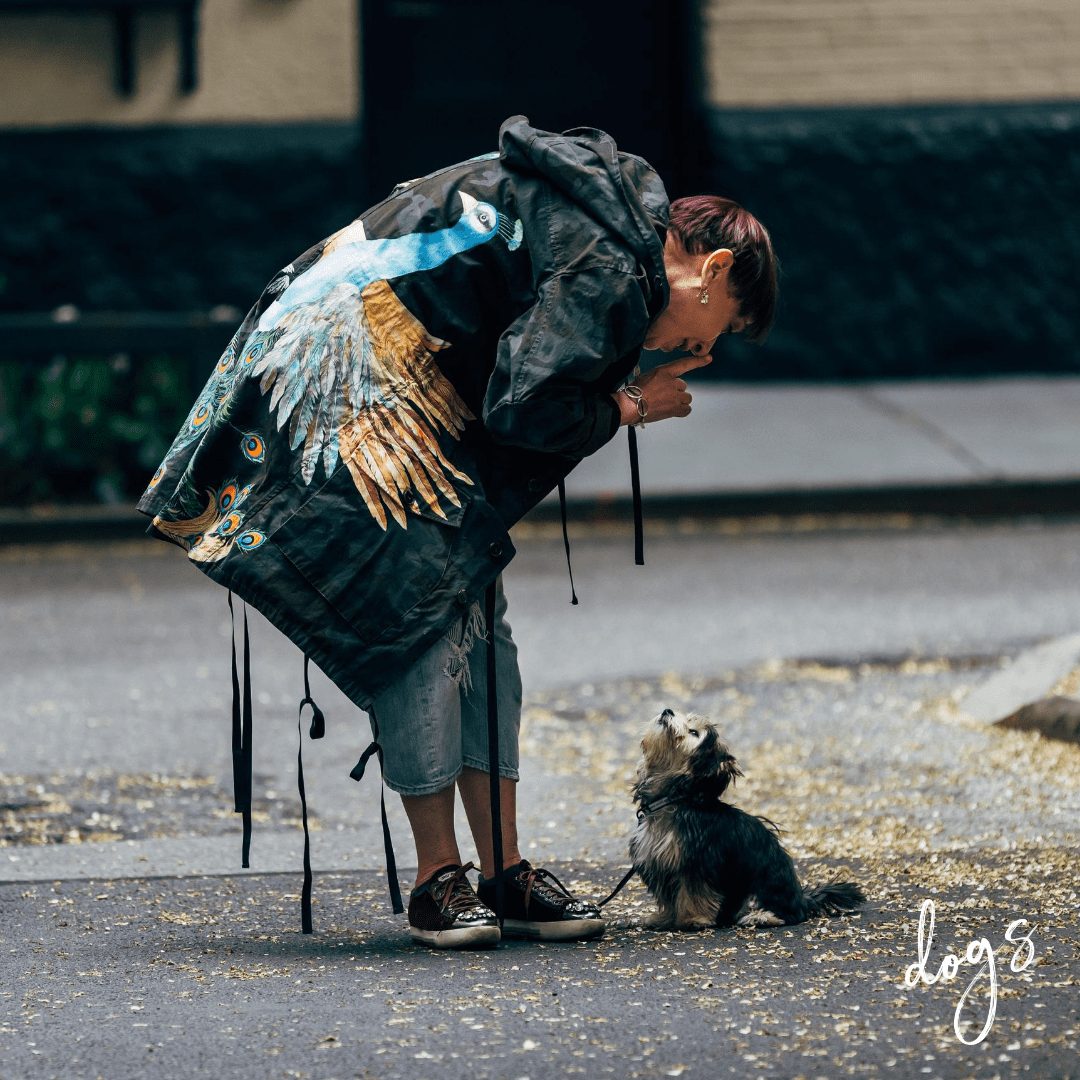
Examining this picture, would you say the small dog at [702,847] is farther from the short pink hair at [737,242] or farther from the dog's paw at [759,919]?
the short pink hair at [737,242]

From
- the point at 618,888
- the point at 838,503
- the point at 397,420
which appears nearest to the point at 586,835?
the point at 618,888

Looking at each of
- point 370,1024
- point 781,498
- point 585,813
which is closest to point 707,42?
point 781,498

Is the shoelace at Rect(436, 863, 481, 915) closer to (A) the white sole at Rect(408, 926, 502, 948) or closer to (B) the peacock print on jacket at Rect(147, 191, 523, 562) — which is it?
(A) the white sole at Rect(408, 926, 502, 948)

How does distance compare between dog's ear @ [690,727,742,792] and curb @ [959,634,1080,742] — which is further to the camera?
curb @ [959,634,1080,742]

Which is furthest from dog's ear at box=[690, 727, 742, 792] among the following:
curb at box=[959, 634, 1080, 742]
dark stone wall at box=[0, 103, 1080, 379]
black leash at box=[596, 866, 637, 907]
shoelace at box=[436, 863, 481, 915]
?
dark stone wall at box=[0, 103, 1080, 379]

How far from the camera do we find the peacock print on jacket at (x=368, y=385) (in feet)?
12.7

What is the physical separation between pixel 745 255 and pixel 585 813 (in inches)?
70.0

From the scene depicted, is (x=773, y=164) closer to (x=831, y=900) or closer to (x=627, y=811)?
(x=627, y=811)

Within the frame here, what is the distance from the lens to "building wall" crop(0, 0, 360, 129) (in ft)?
39.7

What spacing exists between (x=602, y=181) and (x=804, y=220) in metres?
9.01

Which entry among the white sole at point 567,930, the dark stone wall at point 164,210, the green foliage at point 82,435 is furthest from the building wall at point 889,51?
the white sole at point 567,930

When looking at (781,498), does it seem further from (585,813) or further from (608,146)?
(608,146)

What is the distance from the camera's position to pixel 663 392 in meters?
3.97

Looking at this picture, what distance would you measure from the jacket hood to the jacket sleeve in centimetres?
9
